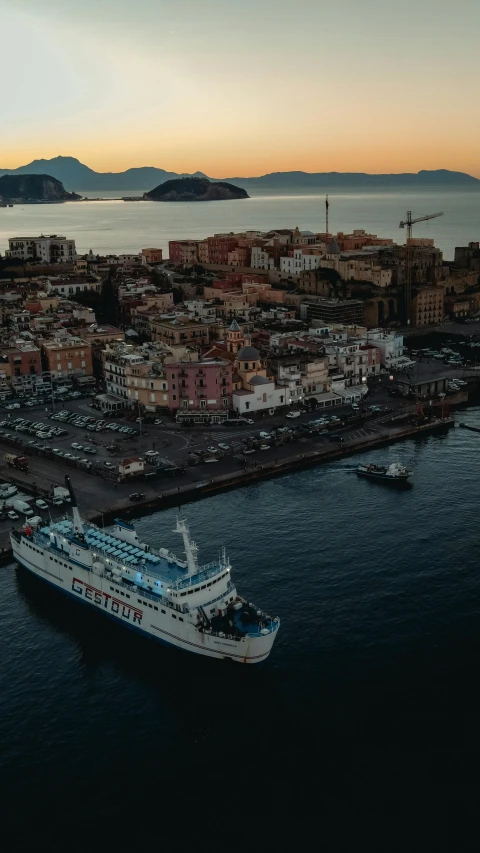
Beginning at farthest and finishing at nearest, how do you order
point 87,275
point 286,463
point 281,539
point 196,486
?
point 87,275, point 286,463, point 196,486, point 281,539

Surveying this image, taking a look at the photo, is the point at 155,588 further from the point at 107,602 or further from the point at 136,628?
the point at 107,602

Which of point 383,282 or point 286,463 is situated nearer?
point 286,463

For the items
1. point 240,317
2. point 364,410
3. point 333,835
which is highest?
point 240,317

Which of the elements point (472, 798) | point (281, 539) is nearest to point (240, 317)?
point (281, 539)

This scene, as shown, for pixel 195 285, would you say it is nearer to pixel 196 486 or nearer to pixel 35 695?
pixel 196 486

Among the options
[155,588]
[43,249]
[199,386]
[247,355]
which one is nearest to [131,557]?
[155,588]

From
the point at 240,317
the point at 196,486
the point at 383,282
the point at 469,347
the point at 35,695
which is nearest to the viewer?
the point at 35,695

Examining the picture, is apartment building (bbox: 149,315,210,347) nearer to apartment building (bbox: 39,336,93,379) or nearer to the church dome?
apartment building (bbox: 39,336,93,379)
